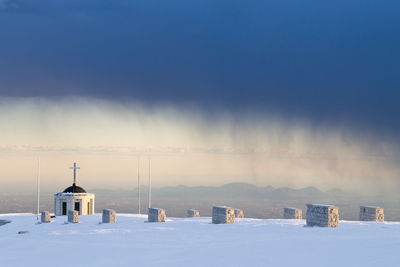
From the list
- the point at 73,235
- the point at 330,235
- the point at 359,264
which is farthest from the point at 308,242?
the point at 73,235

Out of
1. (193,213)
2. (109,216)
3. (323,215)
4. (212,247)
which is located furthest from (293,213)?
(212,247)

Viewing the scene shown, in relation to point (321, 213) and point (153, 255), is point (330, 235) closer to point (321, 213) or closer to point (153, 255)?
point (321, 213)

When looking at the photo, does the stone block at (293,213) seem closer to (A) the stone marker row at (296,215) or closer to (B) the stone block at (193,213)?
(A) the stone marker row at (296,215)

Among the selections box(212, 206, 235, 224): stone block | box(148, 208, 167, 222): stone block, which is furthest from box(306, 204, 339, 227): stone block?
box(148, 208, 167, 222): stone block

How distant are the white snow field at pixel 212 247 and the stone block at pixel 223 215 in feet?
3.14

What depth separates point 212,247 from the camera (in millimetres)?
23094

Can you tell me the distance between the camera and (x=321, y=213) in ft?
90.9

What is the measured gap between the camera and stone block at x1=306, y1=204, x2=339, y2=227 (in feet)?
89.8

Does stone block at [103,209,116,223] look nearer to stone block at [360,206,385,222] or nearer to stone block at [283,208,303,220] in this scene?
stone block at [283,208,303,220]

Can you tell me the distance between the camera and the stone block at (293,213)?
129 feet

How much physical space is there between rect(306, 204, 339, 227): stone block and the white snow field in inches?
29.6

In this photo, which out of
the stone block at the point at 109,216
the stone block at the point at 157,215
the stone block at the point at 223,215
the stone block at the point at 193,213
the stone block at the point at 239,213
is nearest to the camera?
the stone block at the point at 223,215

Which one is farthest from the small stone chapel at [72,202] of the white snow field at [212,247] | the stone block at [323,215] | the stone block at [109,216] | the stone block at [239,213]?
the stone block at [323,215]

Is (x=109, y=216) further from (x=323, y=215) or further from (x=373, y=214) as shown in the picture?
(x=373, y=214)
